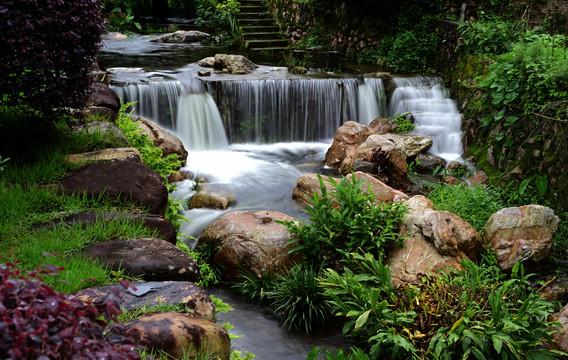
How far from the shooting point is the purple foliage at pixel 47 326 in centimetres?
149

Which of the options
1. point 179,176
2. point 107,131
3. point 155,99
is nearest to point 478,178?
point 179,176

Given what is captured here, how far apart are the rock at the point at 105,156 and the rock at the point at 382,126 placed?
5995 millimetres

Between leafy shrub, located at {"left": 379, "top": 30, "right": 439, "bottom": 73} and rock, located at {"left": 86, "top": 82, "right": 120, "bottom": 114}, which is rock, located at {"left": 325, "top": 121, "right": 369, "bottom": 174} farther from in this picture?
rock, located at {"left": 86, "top": 82, "right": 120, "bottom": 114}

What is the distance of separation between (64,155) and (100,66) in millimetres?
5533

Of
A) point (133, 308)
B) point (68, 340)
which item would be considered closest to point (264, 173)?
point (133, 308)

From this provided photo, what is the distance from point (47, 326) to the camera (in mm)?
1571

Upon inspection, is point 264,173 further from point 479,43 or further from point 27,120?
point 479,43

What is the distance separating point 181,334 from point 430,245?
3303mm

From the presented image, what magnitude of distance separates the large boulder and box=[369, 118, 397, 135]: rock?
471 cm

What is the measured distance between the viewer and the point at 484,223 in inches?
249

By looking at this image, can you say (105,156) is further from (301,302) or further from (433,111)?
(433,111)

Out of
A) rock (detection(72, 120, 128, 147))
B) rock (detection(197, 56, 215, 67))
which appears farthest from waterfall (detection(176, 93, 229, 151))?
rock (detection(72, 120, 128, 147))

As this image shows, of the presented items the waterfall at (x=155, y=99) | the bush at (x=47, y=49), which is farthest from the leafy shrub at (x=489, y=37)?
the bush at (x=47, y=49)

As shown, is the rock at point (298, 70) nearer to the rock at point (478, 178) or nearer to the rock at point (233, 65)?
the rock at point (233, 65)
